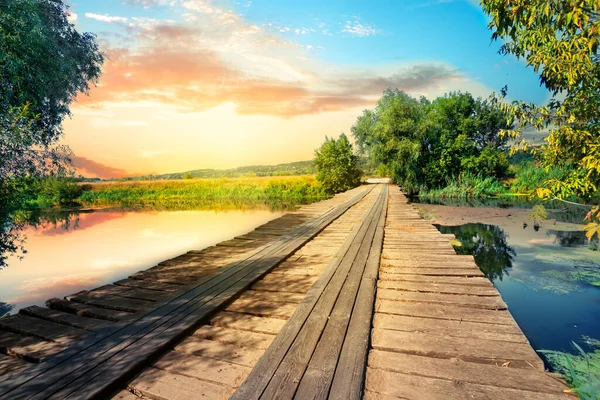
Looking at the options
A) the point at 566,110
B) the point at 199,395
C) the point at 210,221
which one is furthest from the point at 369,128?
the point at 199,395

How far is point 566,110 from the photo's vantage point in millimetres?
4660

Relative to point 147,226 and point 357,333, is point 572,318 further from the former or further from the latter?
point 147,226

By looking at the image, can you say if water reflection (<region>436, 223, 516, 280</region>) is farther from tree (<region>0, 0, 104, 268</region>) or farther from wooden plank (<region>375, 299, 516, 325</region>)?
tree (<region>0, 0, 104, 268</region>)

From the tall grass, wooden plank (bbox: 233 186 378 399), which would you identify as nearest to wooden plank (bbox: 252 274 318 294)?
wooden plank (bbox: 233 186 378 399)

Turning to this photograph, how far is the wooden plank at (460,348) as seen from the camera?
1821mm

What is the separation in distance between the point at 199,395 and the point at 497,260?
901 cm

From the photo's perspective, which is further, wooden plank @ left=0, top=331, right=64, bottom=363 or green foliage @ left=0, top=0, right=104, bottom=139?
green foliage @ left=0, top=0, right=104, bottom=139

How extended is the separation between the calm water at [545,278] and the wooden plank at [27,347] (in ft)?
19.2

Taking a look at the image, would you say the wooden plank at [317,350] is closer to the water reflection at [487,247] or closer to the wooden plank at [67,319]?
the wooden plank at [67,319]

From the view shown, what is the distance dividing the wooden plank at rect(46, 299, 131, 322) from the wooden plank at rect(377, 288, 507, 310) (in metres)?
2.49

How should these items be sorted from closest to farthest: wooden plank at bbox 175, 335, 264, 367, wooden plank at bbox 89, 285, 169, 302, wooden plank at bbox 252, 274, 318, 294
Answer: wooden plank at bbox 175, 335, 264, 367 < wooden plank at bbox 89, 285, 169, 302 < wooden plank at bbox 252, 274, 318, 294

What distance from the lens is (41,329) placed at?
243 centimetres

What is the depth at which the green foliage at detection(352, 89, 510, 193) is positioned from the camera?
27.0m

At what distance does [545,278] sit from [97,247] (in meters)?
14.9
